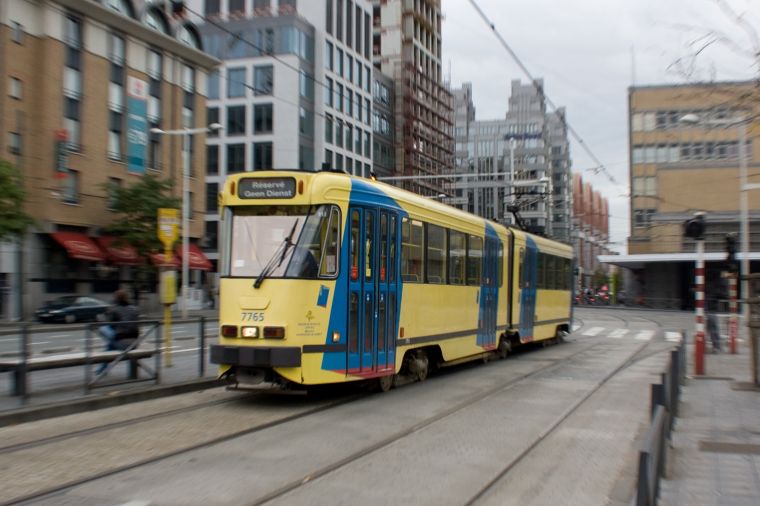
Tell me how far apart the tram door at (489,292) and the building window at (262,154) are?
44.0 metres

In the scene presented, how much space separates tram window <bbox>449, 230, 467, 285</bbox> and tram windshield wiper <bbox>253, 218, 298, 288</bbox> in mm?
4461

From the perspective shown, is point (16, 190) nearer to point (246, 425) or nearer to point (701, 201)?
point (246, 425)

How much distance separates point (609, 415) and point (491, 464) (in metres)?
3.63

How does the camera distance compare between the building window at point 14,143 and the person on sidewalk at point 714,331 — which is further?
the building window at point 14,143

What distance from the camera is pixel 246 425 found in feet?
28.9

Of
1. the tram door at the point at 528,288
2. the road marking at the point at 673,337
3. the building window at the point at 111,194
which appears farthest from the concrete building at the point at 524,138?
the tram door at the point at 528,288

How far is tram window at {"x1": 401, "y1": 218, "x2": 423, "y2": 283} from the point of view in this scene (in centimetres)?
1171

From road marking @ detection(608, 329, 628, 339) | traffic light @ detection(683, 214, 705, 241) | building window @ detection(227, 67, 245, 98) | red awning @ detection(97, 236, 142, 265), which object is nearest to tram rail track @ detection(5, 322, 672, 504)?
traffic light @ detection(683, 214, 705, 241)

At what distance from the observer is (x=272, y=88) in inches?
2313

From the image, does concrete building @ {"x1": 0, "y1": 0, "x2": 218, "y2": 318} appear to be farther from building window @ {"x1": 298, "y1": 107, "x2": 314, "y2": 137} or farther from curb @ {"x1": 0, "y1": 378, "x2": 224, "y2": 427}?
curb @ {"x1": 0, "y1": 378, "x2": 224, "y2": 427}

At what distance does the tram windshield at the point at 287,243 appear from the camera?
9859 mm

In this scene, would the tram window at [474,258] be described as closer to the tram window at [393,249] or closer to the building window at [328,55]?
the tram window at [393,249]

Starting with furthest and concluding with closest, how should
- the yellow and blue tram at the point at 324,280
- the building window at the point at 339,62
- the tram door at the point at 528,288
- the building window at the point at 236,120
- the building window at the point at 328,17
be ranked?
the building window at the point at 339,62, the building window at the point at 328,17, the building window at the point at 236,120, the tram door at the point at 528,288, the yellow and blue tram at the point at 324,280

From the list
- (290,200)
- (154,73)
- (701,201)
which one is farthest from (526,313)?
(701,201)
